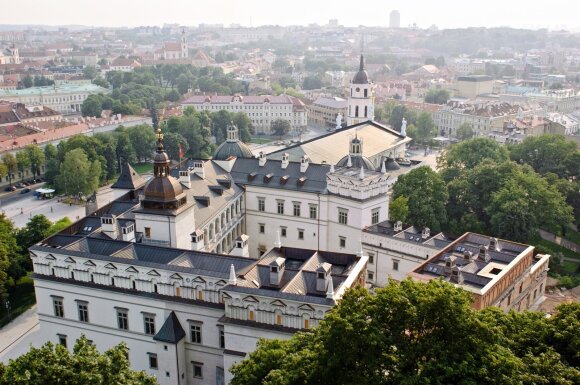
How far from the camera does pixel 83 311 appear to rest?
4138 cm

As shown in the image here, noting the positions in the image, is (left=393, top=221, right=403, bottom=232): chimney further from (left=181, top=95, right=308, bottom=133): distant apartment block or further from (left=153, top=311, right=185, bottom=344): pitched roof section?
(left=181, top=95, right=308, bottom=133): distant apartment block

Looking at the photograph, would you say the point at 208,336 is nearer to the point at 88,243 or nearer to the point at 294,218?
the point at 88,243

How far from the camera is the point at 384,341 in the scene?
2555 centimetres

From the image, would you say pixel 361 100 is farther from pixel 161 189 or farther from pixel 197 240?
pixel 161 189

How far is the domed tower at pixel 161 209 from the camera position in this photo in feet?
145

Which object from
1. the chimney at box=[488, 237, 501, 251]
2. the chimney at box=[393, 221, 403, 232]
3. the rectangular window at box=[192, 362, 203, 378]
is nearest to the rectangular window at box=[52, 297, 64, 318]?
the rectangular window at box=[192, 362, 203, 378]

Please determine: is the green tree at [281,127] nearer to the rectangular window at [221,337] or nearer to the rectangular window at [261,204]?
the rectangular window at [261,204]

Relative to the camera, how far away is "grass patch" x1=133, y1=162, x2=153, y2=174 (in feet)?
353

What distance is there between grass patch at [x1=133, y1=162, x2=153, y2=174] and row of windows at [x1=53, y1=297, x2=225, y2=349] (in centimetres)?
6628

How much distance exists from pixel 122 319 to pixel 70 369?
14506 mm

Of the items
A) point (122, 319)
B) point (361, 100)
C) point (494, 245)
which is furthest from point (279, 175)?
point (361, 100)

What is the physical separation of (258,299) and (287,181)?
26.9 metres

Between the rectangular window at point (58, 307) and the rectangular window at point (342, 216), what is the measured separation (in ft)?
86.1

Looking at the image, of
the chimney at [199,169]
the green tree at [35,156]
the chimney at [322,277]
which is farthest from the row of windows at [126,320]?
the green tree at [35,156]
